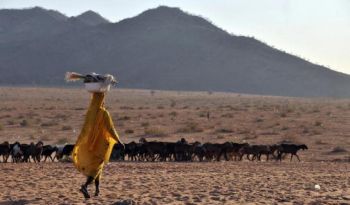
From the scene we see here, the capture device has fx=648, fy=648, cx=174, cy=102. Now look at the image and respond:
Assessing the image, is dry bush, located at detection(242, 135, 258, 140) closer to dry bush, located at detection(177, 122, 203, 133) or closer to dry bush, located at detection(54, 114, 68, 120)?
dry bush, located at detection(177, 122, 203, 133)

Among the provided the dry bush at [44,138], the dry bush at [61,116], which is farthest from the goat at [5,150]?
the dry bush at [61,116]

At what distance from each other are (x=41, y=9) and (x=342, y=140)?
161m

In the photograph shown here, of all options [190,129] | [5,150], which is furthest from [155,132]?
[5,150]

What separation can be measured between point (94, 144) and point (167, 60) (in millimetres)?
113331

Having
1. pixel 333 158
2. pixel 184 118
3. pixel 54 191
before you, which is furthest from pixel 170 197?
pixel 184 118

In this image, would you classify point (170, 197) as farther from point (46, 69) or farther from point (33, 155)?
point (46, 69)

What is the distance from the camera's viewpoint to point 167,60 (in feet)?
409

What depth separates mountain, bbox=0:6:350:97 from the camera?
11912cm

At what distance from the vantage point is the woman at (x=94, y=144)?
11.8m

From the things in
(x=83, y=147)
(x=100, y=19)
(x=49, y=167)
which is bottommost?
(x=49, y=167)

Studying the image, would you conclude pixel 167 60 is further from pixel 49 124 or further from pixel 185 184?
pixel 185 184

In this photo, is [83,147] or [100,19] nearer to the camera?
[83,147]

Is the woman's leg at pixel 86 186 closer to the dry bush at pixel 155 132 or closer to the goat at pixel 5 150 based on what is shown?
the goat at pixel 5 150

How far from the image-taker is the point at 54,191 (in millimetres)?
13352
